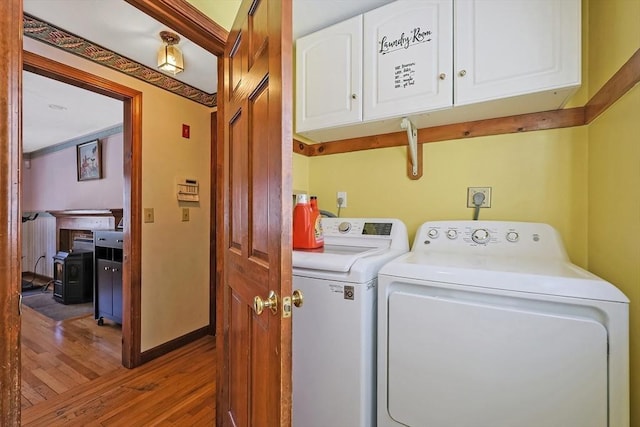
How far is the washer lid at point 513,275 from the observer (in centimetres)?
83

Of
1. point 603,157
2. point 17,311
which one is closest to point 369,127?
point 603,157

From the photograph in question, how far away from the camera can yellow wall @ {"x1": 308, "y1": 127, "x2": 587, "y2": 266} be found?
1.36 m

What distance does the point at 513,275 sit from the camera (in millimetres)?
927

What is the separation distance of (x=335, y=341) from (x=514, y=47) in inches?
57.0

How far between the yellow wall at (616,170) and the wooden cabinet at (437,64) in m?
0.13

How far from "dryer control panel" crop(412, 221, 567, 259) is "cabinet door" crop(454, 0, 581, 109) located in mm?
600

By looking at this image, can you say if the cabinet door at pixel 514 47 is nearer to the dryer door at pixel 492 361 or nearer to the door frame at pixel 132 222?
the dryer door at pixel 492 361

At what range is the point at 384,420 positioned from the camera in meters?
1.10

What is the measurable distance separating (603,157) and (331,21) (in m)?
1.52

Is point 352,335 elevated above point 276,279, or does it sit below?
below

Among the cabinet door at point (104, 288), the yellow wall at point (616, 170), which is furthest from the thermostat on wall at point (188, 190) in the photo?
the yellow wall at point (616, 170)

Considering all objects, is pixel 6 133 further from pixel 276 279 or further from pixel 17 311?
pixel 276 279

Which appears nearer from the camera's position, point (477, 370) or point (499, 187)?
point (477, 370)

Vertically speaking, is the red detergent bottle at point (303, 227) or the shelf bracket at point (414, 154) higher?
the shelf bracket at point (414, 154)
